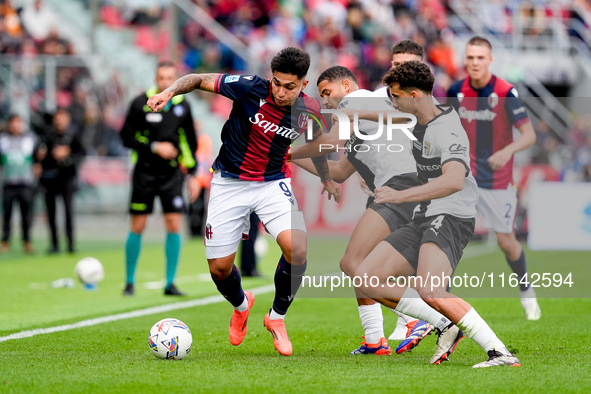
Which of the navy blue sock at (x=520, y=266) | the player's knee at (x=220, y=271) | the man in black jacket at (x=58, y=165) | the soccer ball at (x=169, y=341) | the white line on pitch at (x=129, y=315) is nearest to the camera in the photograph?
the soccer ball at (x=169, y=341)

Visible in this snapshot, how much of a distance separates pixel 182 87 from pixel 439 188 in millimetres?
1923

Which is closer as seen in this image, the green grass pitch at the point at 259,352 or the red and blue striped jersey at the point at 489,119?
the green grass pitch at the point at 259,352

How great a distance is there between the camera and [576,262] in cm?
1321

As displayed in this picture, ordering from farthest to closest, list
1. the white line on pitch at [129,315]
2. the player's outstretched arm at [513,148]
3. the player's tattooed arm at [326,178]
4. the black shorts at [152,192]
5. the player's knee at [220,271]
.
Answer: the black shorts at [152,192] < the player's outstretched arm at [513,148] < the white line on pitch at [129,315] < the player's tattooed arm at [326,178] < the player's knee at [220,271]

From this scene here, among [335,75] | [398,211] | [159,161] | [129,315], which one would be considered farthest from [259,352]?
[159,161]

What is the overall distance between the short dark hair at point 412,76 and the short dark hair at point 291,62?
63 cm

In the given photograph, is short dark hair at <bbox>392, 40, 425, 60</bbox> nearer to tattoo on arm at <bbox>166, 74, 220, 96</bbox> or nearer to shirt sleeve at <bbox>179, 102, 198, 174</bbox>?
tattoo on arm at <bbox>166, 74, 220, 96</bbox>

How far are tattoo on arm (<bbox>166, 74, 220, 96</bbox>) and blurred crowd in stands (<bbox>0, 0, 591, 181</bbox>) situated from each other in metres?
12.5

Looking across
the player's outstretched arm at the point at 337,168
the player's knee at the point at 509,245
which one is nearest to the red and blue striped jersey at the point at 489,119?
the player's knee at the point at 509,245

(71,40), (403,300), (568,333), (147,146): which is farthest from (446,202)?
(71,40)

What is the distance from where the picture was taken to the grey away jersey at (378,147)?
7.14 metres

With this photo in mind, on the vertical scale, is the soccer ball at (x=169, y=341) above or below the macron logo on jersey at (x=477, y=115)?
below

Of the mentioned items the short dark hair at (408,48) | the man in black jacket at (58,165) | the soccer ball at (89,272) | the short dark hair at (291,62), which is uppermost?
the short dark hair at (408,48)

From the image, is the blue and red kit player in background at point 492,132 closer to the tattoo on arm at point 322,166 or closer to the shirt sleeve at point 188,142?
the tattoo on arm at point 322,166
